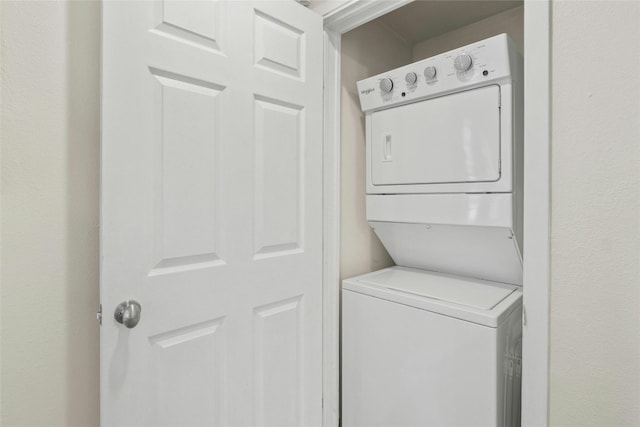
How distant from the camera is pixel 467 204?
1.31 meters

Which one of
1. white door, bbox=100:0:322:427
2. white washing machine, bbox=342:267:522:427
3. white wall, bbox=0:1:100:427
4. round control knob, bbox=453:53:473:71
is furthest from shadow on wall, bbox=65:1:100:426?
round control knob, bbox=453:53:473:71

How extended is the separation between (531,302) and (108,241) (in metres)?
1.24

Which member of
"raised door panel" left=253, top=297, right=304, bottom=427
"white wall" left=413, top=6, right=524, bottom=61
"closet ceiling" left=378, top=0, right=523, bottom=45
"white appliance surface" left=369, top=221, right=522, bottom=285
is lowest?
"raised door panel" left=253, top=297, right=304, bottom=427

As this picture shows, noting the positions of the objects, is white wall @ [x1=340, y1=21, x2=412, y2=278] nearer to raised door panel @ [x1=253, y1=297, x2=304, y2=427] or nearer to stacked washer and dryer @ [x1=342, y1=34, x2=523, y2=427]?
stacked washer and dryer @ [x1=342, y1=34, x2=523, y2=427]

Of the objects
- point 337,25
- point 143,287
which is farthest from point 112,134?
point 337,25

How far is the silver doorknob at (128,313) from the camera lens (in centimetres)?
91

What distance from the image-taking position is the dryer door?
125 cm

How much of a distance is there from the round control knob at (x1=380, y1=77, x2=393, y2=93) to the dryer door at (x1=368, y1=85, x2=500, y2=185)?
10 centimetres

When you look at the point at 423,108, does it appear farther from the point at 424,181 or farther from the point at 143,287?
the point at 143,287

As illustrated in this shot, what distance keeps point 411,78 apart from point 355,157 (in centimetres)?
48

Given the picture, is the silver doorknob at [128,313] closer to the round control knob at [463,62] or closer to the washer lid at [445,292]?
the washer lid at [445,292]

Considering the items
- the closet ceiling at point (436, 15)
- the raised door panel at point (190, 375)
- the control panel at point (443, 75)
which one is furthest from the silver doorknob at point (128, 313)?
the closet ceiling at point (436, 15)

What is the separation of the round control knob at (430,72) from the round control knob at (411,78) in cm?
5

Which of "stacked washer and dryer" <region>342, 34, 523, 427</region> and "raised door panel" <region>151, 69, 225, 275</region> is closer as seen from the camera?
"raised door panel" <region>151, 69, 225, 275</region>
